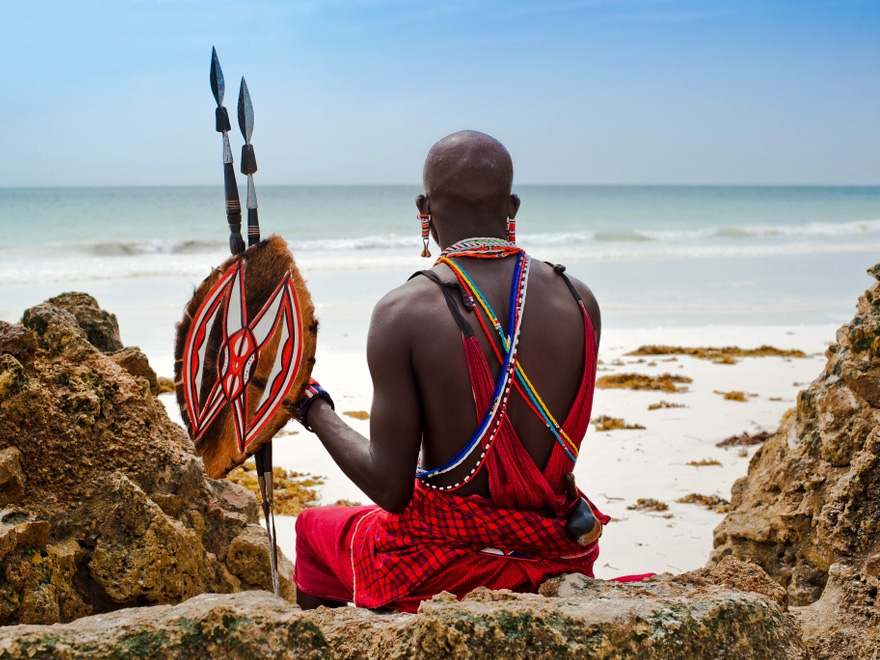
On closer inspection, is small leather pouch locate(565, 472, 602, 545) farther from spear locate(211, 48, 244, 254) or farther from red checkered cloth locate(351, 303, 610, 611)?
spear locate(211, 48, 244, 254)

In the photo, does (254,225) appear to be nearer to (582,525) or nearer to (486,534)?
(486,534)

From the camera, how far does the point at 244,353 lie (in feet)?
8.52

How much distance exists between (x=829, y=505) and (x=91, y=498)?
7.30 ft

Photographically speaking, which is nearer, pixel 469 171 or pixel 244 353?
pixel 469 171

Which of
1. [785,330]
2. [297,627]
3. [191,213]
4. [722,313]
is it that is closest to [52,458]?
[297,627]

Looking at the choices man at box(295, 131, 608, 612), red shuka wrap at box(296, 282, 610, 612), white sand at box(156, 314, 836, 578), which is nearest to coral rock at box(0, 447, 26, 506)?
man at box(295, 131, 608, 612)

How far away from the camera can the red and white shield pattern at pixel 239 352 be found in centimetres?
252

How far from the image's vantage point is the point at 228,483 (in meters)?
3.19

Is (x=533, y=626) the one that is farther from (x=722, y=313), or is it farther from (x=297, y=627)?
(x=722, y=313)

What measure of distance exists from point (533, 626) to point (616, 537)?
3.09 m

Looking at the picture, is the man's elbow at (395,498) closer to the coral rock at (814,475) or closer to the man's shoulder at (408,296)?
the man's shoulder at (408,296)

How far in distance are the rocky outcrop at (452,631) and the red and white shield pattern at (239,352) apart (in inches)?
35.0

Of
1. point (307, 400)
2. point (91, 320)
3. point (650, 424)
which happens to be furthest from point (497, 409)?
point (650, 424)

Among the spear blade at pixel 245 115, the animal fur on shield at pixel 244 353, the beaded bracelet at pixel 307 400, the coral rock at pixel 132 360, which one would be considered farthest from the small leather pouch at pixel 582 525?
the coral rock at pixel 132 360
